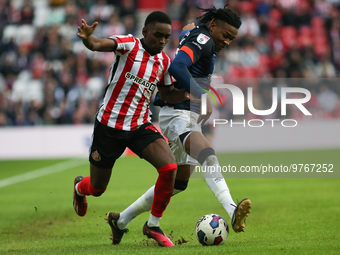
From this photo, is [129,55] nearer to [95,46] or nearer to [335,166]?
[95,46]

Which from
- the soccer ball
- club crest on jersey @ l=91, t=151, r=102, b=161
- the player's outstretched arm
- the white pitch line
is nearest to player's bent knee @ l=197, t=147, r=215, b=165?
the soccer ball

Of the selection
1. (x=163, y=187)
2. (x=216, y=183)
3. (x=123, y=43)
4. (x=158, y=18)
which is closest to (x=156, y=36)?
(x=158, y=18)

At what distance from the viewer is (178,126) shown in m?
5.68

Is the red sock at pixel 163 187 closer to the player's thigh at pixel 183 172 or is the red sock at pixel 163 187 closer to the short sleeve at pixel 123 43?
the player's thigh at pixel 183 172

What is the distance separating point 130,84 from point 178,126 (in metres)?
0.87

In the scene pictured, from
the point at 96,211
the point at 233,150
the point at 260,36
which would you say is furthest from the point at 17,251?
the point at 260,36

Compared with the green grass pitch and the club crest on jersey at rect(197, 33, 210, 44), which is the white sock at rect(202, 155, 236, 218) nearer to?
the green grass pitch

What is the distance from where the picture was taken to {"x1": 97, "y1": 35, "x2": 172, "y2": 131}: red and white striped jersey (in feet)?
16.6

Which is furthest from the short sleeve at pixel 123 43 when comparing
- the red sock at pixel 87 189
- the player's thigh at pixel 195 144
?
the red sock at pixel 87 189

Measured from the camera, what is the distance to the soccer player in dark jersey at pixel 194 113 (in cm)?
512

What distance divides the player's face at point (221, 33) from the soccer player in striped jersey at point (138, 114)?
0.65m

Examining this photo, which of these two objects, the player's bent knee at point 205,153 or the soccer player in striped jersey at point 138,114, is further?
the player's bent knee at point 205,153

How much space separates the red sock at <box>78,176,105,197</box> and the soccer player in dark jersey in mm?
362

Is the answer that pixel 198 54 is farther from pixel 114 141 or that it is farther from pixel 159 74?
pixel 114 141
